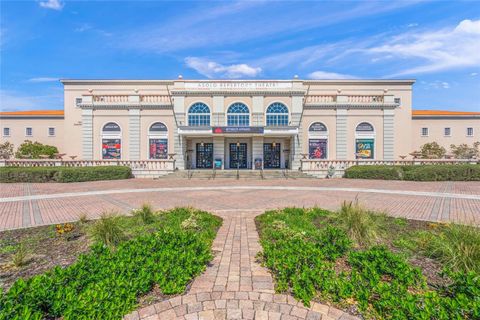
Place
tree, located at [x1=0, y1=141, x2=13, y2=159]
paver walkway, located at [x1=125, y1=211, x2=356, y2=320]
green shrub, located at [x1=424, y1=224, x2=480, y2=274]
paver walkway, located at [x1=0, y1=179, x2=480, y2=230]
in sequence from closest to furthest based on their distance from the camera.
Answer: paver walkway, located at [x1=125, y1=211, x2=356, y2=320] → green shrub, located at [x1=424, y1=224, x2=480, y2=274] → paver walkway, located at [x1=0, y1=179, x2=480, y2=230] → tree, located at [x1=0, y1=141, x2=13, y2=159]

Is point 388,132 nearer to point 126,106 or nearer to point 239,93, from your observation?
point 239,93

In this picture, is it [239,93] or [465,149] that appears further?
[465,149]

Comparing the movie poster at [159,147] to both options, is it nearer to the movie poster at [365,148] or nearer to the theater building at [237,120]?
the theater building at [237,120]

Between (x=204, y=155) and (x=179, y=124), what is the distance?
4.46 m

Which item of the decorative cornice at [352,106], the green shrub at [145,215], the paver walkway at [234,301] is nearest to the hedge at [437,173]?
the decorative cornice at [352,106]

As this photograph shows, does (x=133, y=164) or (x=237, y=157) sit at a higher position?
(x=237, y=157)

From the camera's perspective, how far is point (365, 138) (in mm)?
25328

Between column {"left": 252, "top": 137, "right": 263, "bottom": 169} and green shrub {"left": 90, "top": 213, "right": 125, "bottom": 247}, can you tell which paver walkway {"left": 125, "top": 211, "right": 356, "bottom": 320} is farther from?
column {"left": 252, "top": 137, "right": 263, "bottom": 169}

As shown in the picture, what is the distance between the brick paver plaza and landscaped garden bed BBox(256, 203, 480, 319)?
271 mm

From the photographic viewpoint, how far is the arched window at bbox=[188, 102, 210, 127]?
83.4 feet

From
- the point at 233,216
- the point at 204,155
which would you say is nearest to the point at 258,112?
the point at 204,155

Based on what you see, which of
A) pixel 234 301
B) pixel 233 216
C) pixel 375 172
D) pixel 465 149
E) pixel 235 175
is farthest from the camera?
pixel 465 149

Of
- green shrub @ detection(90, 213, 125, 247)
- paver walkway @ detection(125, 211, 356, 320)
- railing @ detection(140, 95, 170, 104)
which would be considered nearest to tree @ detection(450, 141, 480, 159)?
railing @ detection(140, 95, 170, 104)

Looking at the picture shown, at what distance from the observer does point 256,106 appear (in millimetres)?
25219
